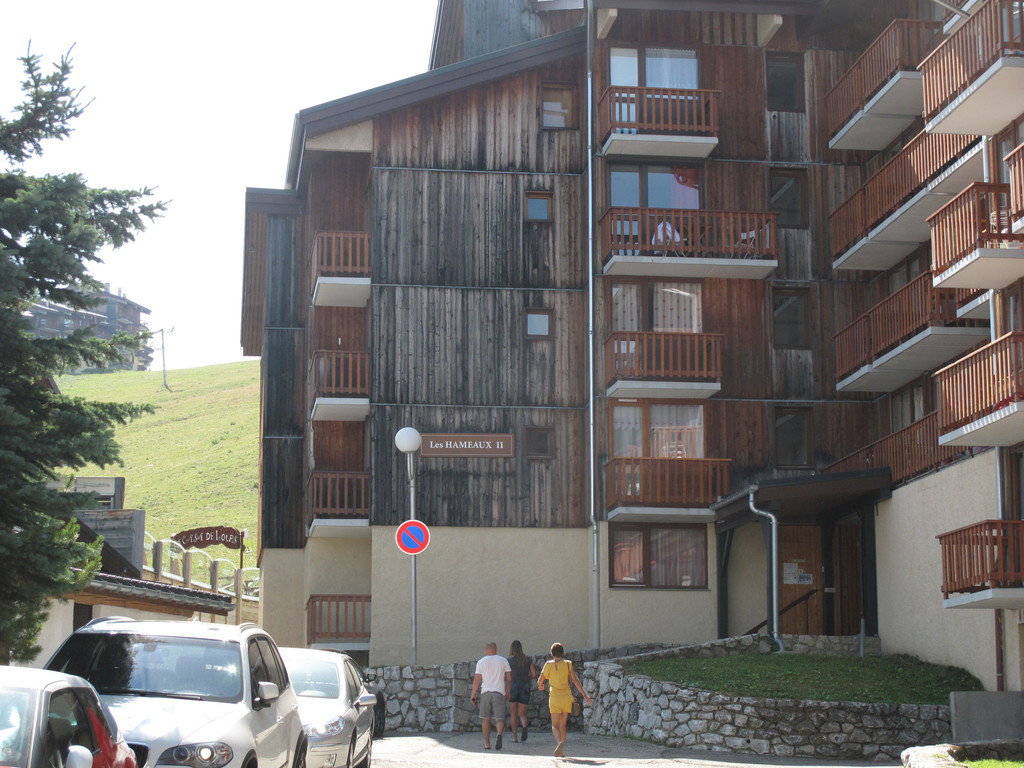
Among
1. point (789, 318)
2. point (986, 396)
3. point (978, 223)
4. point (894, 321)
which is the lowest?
point (986, 396)

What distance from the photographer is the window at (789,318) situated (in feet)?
107

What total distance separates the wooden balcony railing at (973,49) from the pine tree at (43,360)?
1295 cm

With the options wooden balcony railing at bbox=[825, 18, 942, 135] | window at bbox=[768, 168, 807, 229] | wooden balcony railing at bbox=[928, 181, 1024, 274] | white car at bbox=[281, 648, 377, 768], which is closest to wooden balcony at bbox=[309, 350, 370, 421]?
window at bbox=[768, 168, 807, 229]

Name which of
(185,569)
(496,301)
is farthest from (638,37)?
(185,569)

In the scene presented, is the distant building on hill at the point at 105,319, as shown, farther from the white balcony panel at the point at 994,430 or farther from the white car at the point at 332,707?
the white car at the point at 332,707

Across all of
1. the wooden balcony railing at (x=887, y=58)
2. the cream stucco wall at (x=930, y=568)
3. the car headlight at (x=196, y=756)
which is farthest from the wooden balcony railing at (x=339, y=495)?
the car headlight at (x=196, y=756)

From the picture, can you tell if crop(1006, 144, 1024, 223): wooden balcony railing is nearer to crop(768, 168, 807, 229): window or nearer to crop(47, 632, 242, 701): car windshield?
crop(768, 168, 807, 229): window

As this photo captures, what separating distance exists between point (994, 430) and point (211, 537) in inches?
1023

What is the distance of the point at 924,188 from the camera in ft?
91.5

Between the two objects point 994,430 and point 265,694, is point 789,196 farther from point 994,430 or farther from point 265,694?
point 265,694

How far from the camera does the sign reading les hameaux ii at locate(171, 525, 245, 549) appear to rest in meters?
42.2

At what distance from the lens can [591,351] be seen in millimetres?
31750

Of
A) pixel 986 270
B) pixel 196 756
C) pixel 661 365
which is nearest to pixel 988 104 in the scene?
pixel 986 270

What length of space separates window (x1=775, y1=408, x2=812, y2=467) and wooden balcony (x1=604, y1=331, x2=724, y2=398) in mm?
1923
